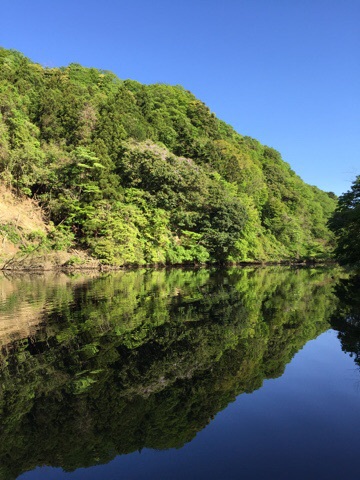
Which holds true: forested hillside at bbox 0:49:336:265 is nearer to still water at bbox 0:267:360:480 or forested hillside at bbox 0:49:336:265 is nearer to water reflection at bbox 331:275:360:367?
water reflection at bbox 331:275:360:367

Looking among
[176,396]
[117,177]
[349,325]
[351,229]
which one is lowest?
[176,396]

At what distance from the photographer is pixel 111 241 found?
3228 centimetres

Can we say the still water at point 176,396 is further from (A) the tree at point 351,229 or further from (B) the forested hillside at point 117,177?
(B) the forested hillside at point 117,177

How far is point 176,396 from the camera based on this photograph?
5.47 m

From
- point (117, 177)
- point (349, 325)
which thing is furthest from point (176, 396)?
point (117, 177)

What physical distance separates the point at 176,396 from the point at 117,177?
3363 centimetres

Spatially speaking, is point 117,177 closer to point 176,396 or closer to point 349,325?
point 349,325

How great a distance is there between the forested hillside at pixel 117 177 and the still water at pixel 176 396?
75.1 ft

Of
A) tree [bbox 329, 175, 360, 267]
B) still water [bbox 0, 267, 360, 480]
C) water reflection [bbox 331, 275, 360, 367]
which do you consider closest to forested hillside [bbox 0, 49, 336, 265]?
tree [bbox 329, 175, 360, 267]

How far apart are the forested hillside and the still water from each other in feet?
75.1

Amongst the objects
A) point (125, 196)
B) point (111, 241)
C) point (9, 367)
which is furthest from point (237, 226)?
point (9, 367)

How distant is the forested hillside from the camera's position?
3347 centimetres

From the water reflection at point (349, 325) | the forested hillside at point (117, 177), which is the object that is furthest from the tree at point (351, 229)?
the forested hillside at point (117, 177)

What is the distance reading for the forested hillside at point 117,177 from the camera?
33469mm
